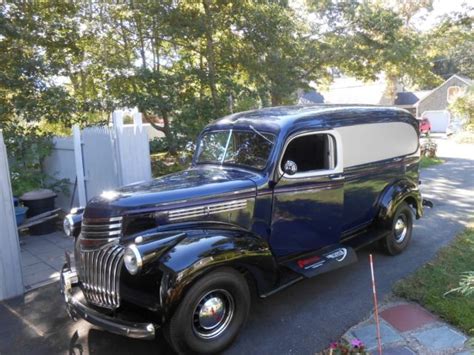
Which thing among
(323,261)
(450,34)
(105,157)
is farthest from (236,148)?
(450,34)

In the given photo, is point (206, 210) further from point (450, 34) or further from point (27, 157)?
point (450, 34)

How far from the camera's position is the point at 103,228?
3.32m

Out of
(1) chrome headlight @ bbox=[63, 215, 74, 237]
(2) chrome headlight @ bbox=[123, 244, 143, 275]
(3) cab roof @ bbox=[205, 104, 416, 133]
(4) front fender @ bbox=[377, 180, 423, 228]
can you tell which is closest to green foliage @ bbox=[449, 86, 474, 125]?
(4) front fender @ bbox=[377, 180, 423, 228]

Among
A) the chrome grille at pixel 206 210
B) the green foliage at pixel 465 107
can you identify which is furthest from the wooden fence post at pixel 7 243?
the green foliage at pixel 465 107

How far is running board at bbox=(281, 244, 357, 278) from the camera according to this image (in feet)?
13.4

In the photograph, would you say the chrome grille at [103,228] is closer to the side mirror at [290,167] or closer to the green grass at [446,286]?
the side mirror at [290,167]

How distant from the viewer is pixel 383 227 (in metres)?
5.27

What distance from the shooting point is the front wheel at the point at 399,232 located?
543 cm

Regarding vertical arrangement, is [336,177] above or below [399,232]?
above

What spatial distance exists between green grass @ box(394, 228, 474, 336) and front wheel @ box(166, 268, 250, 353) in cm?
199

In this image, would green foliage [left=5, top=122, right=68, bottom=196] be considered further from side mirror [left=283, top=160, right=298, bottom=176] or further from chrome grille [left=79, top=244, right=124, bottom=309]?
side mirror [left=283, top=160, right=298, bottom=176]

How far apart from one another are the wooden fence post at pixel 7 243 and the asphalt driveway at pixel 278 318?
7.5 inches

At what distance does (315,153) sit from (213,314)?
2.25m

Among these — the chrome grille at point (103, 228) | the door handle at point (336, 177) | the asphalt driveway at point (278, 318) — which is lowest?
the asphalt driveway at point (278, 318)
